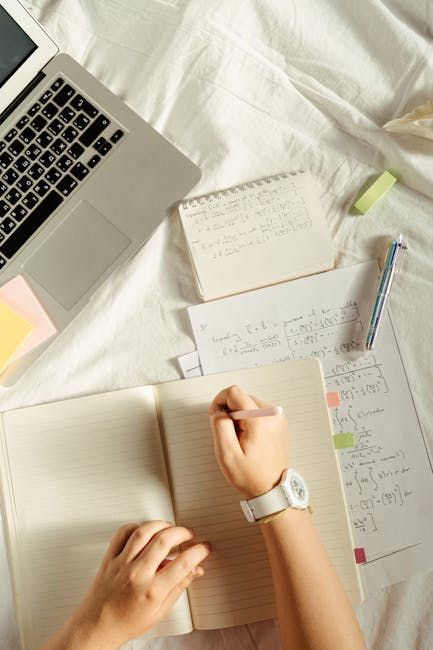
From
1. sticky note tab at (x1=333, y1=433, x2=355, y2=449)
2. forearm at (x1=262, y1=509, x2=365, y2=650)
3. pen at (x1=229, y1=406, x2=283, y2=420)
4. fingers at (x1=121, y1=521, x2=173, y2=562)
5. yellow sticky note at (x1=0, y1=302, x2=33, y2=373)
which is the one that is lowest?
forearm at (x1=262, y1=509, x2=365, y2=650)

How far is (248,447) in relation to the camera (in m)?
0.64

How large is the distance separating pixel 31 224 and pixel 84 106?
0.50 ft

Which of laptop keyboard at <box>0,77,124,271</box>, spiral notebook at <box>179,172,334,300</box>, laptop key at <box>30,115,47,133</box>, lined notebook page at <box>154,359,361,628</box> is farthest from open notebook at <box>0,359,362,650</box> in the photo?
laptop key at <box>30,115,47,133</box>

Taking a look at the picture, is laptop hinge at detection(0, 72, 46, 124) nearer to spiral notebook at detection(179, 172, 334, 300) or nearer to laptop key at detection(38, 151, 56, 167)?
laptop key at detection(38, 151, 56, 167)

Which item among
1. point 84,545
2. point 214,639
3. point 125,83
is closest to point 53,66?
point 125,83

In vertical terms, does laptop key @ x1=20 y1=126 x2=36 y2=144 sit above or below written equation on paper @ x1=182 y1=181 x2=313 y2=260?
above

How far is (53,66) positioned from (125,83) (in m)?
0.09

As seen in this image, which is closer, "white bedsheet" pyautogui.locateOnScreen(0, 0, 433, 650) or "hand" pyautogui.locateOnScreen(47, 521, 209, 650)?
"hand" pyautogui.locateOnScreen(47, 521, 209, 650)

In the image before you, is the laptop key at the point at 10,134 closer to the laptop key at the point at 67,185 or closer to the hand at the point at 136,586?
the laptop key at the point at 67,185

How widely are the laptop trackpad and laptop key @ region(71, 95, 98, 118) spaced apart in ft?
0.35

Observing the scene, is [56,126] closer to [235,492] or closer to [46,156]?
[46,156]

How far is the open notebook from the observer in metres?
0.69

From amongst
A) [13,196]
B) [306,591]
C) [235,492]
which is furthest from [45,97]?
[306,591]

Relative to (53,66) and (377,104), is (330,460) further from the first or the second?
(53,66)
